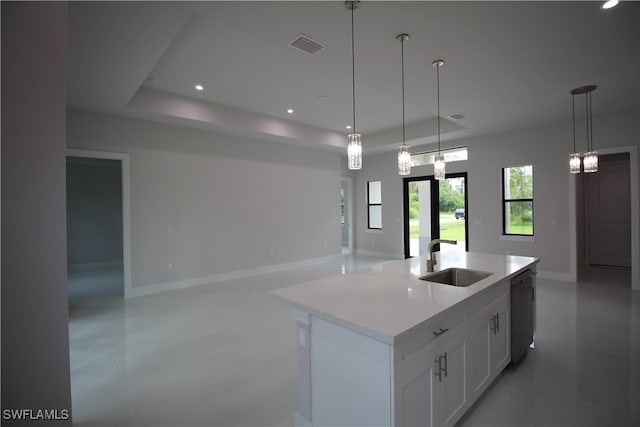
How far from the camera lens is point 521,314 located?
2672 mm

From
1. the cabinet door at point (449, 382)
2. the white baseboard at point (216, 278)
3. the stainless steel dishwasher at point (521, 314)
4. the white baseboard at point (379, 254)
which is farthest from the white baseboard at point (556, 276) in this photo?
the cabinet door at point (449, 382)

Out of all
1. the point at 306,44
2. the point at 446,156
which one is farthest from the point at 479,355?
the point at 446,156

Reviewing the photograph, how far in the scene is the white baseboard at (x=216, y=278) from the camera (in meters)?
5.03

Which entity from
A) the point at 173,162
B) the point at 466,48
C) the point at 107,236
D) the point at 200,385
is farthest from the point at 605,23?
the point at 107,236

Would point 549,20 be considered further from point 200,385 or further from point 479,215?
point 479,215

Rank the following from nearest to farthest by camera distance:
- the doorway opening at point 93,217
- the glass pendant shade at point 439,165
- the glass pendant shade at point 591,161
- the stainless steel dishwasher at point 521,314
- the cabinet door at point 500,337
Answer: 1. the cabinet door at point 500,337
2. the stainless steel dishwasher at point 521,314
3. the glass pendant shade at point 439,165
4. the glass pendant shade at point 591,161
5. the doorway opening at point 93,217

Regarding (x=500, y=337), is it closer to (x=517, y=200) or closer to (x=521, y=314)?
(x=521, y=314)

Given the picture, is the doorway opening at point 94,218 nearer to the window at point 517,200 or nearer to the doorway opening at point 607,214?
the window at point 517,200

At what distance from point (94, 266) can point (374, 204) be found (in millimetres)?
7647

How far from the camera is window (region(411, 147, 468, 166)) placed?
6.93m

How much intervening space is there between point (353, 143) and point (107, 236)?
330 inches

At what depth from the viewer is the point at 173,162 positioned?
5.36 m

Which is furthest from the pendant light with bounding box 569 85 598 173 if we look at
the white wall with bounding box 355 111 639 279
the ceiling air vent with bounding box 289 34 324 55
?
the ceiling air vent with bounding box 289 34 324 55

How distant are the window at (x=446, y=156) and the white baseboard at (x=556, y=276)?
2.81m
